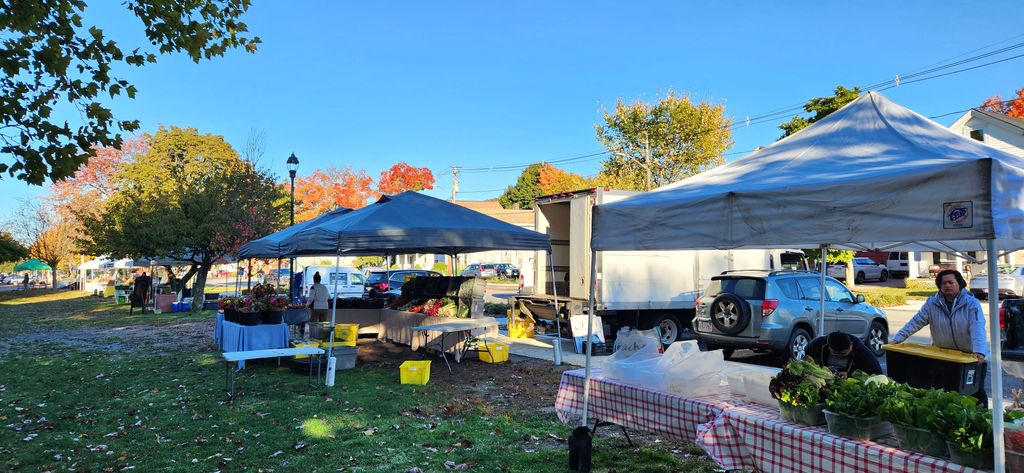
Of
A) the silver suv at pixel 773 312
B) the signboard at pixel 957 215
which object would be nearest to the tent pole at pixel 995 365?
the signboard at pixel 957 215

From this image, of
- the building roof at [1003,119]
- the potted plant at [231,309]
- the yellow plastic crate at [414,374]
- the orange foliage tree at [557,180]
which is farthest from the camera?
the orange foliage tree at [557,180]

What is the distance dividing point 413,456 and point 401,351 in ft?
21.3

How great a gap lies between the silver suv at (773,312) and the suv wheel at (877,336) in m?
0.06

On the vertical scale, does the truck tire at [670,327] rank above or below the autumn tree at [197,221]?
below

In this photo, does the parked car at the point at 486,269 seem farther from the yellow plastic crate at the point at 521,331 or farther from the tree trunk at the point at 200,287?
the yellow plastic crate at the point at 521,331

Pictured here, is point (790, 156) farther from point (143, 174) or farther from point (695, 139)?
point (143, 174)

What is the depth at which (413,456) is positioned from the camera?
16.9 ft

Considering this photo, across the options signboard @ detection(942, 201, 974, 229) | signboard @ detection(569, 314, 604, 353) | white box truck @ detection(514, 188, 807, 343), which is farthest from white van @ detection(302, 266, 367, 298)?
signboard @ detection(942, 201, 974, 229)

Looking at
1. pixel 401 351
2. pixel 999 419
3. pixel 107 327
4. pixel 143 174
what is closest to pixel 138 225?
pixel 107 327

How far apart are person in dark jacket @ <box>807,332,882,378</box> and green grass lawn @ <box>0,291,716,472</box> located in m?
1.22

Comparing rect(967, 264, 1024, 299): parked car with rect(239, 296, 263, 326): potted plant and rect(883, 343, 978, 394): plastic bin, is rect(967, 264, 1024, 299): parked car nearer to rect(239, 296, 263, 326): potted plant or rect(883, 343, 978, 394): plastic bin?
rect(883, 343, 978, 394): plastic bin

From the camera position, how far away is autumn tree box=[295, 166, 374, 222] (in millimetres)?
48031

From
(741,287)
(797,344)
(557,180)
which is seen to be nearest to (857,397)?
(741,287)

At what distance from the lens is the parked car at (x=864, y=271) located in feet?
113
